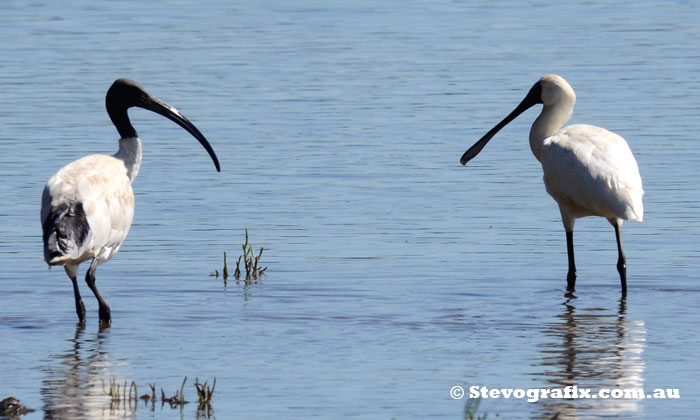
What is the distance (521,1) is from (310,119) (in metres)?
14.8

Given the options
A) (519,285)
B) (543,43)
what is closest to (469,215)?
(519,285)

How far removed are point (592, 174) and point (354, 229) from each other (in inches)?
114

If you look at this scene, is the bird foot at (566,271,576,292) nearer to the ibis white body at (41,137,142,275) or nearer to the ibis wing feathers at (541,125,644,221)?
the ibis wing feathers at (541,125,644,221)

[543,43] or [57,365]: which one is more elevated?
[543,43]

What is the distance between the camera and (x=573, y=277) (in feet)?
40.4

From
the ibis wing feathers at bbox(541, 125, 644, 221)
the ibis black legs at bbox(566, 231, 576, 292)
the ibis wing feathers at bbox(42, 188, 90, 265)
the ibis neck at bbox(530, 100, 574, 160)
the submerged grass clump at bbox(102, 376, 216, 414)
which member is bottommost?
the submerged grass clump at bbox(102, 376, 216, 414)

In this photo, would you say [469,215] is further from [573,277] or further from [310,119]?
[310,119]

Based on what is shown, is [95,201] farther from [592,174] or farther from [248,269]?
[592,174]

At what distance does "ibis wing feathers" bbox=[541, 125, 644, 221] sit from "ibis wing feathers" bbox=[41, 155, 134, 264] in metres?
3.20

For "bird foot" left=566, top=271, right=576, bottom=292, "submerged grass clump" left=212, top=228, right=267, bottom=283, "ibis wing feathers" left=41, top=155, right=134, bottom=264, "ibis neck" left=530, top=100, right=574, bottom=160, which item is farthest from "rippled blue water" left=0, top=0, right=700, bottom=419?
"ibis neck" left=530, top=100, right=574, bottom=160

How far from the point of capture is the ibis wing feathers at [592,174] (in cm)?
1191

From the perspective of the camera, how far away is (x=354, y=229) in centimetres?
1430

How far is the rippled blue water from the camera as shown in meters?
9.36

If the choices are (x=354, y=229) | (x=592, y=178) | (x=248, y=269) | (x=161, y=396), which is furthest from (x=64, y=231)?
(x=354, y=229)
